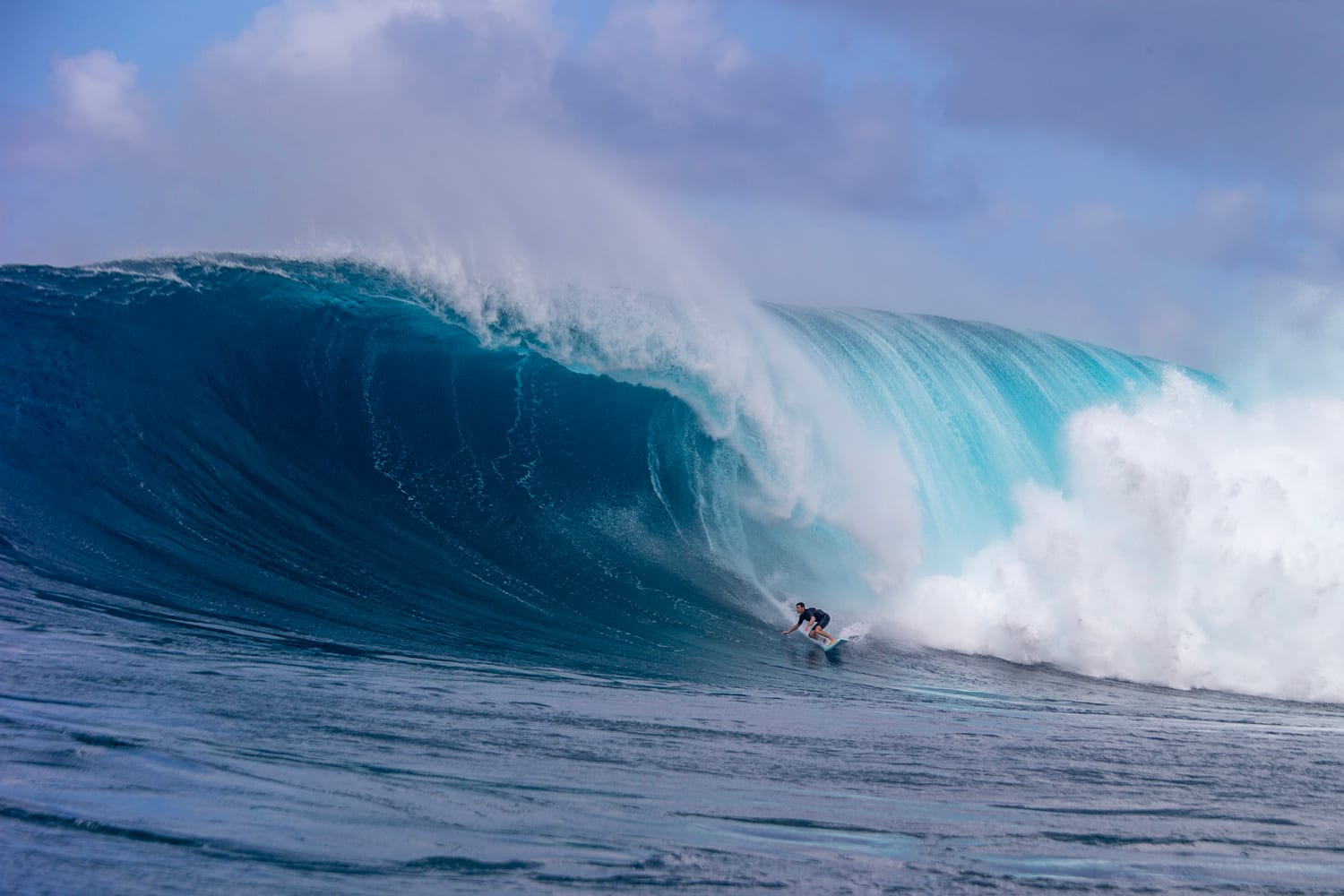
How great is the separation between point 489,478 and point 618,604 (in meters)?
2.50

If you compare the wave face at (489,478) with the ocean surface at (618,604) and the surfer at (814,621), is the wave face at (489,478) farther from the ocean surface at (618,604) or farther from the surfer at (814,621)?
the surfer at (814,621)

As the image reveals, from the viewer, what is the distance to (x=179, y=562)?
9.06 m

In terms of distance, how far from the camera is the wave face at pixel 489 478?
9453 millimetres

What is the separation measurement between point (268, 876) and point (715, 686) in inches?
181

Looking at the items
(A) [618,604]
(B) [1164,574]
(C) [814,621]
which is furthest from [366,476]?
(B) [1164,574]

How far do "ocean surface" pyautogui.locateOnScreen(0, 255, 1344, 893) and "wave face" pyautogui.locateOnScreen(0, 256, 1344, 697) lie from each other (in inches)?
2.1

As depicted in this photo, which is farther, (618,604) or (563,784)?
(618,604)

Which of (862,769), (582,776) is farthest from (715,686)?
(582,776)

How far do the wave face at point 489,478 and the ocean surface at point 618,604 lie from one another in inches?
2.1

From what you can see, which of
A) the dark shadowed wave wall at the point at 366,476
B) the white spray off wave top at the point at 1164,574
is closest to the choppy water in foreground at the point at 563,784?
the dark shadowed wave wall at the point at 366,476

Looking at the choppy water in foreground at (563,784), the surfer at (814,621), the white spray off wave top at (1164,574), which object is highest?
the white spray off wave top at (1164,574)

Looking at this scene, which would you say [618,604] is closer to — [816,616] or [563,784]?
[816,616]

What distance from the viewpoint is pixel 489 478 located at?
39.9 feet

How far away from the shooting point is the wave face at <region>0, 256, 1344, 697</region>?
9453 millimetres
